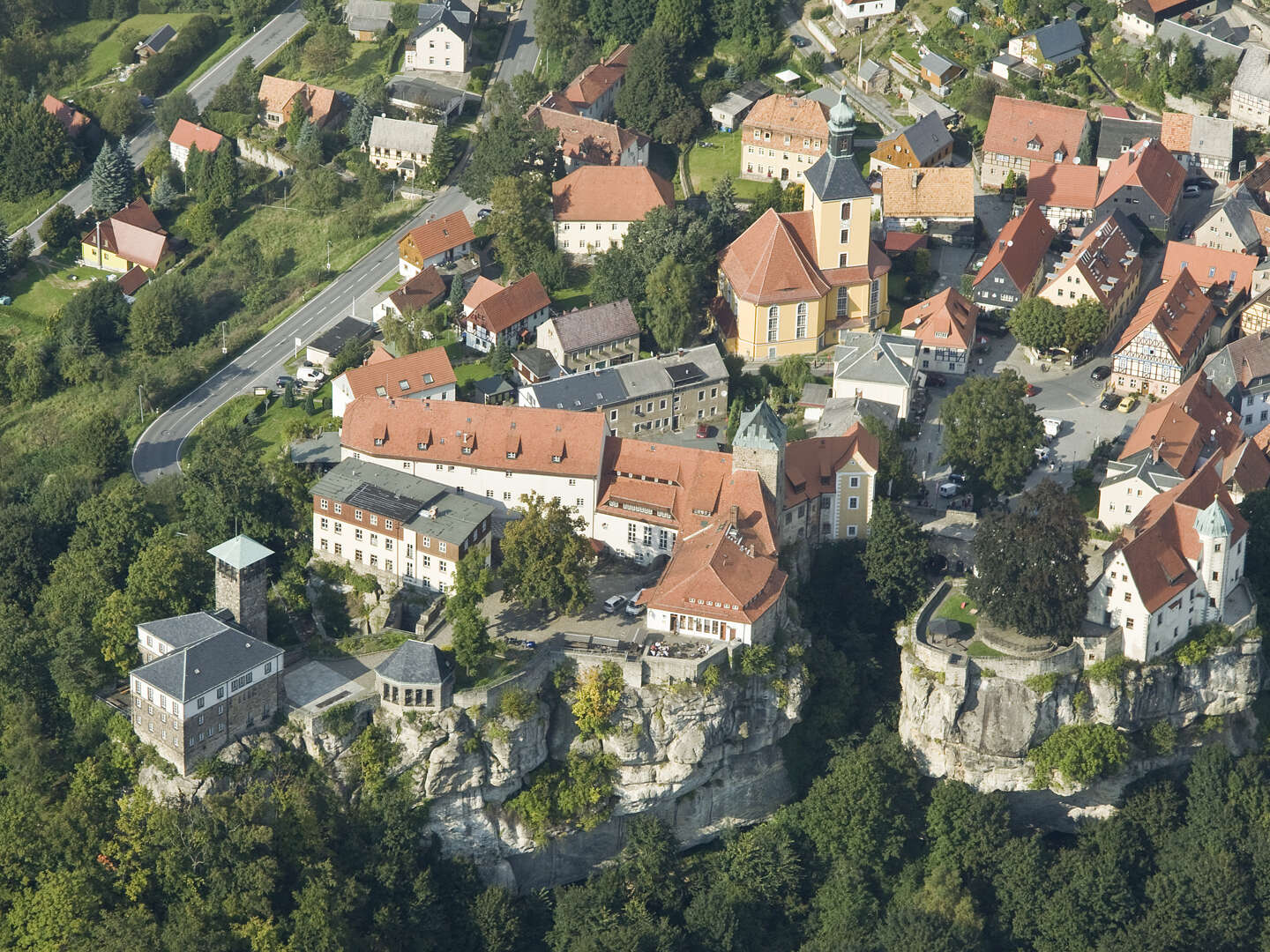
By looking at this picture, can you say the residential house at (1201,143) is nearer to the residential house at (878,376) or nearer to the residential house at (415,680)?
the residential house at (878,376)

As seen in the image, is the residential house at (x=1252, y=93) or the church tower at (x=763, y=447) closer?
the church tower at (x=763, y=447)

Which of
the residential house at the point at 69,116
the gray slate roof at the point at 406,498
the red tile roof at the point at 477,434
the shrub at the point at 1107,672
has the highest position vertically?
the red tile roof at the point at 477,434

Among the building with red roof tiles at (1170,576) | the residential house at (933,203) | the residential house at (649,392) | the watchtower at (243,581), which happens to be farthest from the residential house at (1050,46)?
the watchtower at (243,581)

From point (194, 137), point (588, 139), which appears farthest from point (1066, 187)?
point (194, 137)

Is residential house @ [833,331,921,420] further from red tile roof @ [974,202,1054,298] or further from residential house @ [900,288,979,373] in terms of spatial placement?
red tile roof @ [974,202,1054,298]

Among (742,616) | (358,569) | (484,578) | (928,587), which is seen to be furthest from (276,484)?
(928,587)

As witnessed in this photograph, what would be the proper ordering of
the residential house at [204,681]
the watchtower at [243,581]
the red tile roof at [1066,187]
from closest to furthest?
the residential house at [204,681]
the watchtower at [243,581]
the red tile roof at [1066,187]
